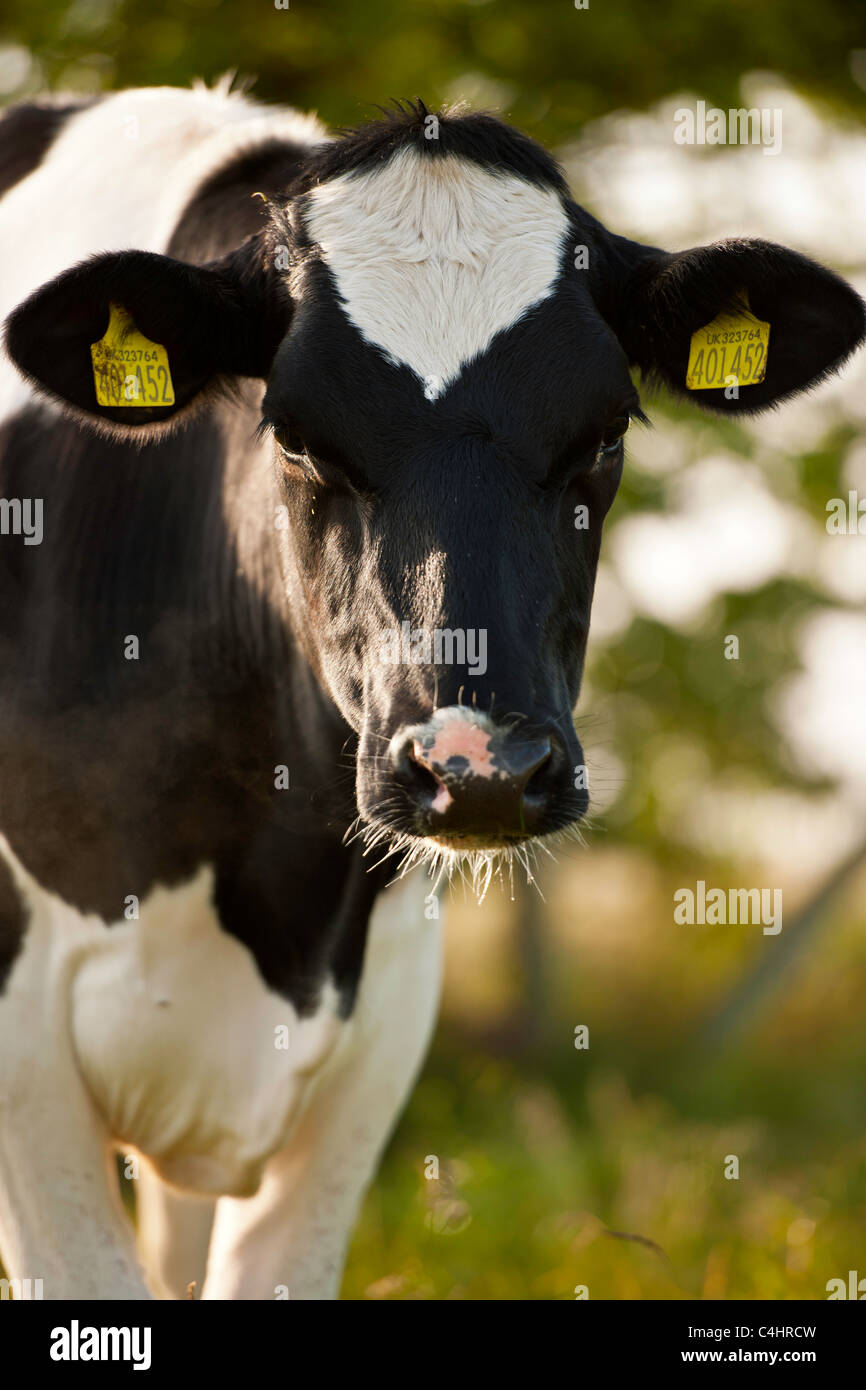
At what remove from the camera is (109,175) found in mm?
4234

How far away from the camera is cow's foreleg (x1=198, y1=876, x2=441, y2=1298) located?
4.11m

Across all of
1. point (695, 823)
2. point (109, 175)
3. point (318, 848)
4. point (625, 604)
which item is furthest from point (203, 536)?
point (695, 823)

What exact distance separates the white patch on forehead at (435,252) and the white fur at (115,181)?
0.67 metres

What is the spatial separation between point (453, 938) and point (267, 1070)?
961cm

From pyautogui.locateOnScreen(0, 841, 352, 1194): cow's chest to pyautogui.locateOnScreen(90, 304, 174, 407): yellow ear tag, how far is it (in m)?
1.05

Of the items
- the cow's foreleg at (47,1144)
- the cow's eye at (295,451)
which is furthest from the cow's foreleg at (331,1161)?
the cow's eye at (295,451)

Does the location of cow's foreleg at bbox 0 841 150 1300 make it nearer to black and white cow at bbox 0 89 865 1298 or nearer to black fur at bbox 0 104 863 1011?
black and white cow at bbox 0 89 865 1298

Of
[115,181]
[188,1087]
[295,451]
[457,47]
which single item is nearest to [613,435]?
[295,451]

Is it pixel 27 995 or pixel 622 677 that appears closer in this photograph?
pixel 27 995

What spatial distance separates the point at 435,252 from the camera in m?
3.43

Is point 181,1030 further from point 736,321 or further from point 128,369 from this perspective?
point 736,321

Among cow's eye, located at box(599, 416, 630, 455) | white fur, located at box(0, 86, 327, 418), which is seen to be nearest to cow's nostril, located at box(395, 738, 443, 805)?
cow's eye, located at box(599, 416, 630, 455)

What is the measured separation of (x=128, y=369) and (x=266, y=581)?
56cm

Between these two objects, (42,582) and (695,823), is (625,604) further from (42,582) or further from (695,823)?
(42,582)
